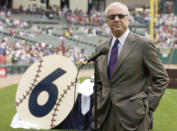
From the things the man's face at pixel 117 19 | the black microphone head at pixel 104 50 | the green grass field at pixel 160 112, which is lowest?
the green grass field at pixel 160 112

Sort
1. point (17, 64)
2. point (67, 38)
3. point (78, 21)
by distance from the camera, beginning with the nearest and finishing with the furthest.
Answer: point (17, 64), point (67, 38), point (78, 21)

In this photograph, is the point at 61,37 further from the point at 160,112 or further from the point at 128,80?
the point at 128,80

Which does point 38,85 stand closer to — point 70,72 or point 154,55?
point 70,72

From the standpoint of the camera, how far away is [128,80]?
2.83 m

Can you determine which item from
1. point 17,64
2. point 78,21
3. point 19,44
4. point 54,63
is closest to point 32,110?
point 54,63

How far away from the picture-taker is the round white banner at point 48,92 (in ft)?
20.4

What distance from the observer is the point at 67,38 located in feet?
87.0

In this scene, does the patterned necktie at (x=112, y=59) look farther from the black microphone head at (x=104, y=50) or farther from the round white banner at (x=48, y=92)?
the round white banner at (x=48, y=92)

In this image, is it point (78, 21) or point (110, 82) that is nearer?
point (110, 82)

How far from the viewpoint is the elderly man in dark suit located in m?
2.80

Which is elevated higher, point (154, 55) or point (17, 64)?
point (154, 55)

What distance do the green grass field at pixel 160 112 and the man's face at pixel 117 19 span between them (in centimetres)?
402

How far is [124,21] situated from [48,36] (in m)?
22.2

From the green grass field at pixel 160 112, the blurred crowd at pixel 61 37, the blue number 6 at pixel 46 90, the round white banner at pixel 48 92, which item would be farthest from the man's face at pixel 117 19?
the blurred crowd at pixel 61 37
